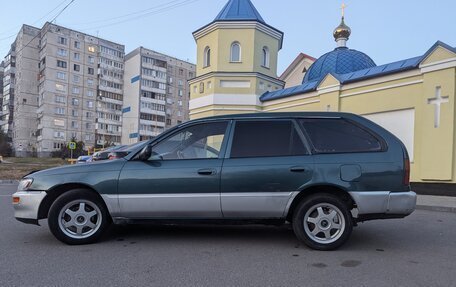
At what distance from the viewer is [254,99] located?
790 inches

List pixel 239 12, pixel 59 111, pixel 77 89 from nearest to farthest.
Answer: pixel 239 12 → pixel 59 111 → pixel 77 89

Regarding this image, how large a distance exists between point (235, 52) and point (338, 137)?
642 inches

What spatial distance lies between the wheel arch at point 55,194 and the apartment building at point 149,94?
253ft

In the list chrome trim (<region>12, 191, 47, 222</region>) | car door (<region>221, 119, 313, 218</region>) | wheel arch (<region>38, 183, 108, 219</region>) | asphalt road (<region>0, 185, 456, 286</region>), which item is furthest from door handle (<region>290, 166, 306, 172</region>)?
chrome trim (<region>12, 191, 47, 222</region>)

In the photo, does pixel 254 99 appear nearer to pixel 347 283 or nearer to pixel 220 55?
pixel 220 55

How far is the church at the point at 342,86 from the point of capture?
502 inches

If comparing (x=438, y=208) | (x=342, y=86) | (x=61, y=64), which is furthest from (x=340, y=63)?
(x=61, y=64)

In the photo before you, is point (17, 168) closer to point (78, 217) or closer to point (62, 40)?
point (78, 217)

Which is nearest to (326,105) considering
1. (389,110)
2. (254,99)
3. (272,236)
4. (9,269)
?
(389,110)

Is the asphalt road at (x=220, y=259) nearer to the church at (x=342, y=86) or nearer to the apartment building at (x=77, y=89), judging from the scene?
the church at (x=342, y=86)

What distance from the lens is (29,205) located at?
510cm

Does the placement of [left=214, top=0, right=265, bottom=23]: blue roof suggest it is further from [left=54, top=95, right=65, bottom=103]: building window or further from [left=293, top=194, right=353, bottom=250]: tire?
[left=54, top=95, right=65, bottom=103]: building window

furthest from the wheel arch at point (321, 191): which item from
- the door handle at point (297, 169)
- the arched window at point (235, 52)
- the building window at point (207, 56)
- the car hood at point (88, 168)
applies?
the building window at point (207, 56)

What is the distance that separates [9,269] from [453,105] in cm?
1308
